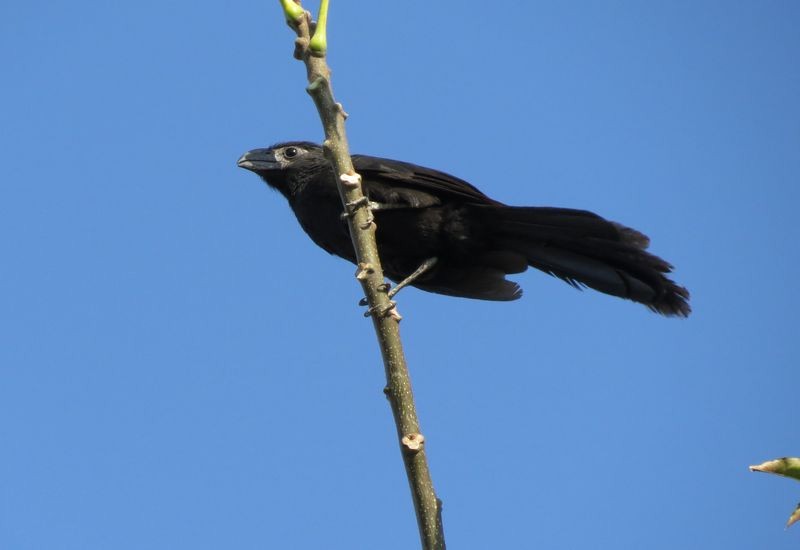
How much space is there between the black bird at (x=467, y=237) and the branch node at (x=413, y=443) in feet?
7.96

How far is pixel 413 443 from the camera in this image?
302 cm

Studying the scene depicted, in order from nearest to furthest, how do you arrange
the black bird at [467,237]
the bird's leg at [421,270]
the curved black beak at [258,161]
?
the black bird at [467,237], the bird's leg at [421,270], the curved black beak at [258,161]

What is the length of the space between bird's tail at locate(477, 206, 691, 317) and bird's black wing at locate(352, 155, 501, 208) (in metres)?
0.15

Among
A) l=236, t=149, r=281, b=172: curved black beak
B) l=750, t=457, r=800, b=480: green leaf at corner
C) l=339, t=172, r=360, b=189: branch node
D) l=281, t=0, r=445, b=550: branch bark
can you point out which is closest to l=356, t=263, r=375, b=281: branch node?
l=281, t=0, r=445, b=550: branch bark

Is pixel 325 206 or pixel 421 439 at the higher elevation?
pixel 325 206

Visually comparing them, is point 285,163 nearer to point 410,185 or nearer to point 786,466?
point 410,185

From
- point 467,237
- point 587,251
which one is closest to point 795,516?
point 587,251

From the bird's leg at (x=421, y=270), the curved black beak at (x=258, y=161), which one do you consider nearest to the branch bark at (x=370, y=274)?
the bird's leg at (x=421, y=270)

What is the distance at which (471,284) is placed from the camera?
253 inches

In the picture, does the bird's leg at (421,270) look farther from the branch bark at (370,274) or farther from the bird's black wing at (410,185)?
the branch bark at (370,274)

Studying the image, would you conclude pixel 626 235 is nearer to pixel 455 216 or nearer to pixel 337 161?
pixel 455 216

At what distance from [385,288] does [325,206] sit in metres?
2.69

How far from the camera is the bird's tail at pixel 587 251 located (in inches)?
202

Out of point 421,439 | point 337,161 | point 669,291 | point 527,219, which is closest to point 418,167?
point 527,219
